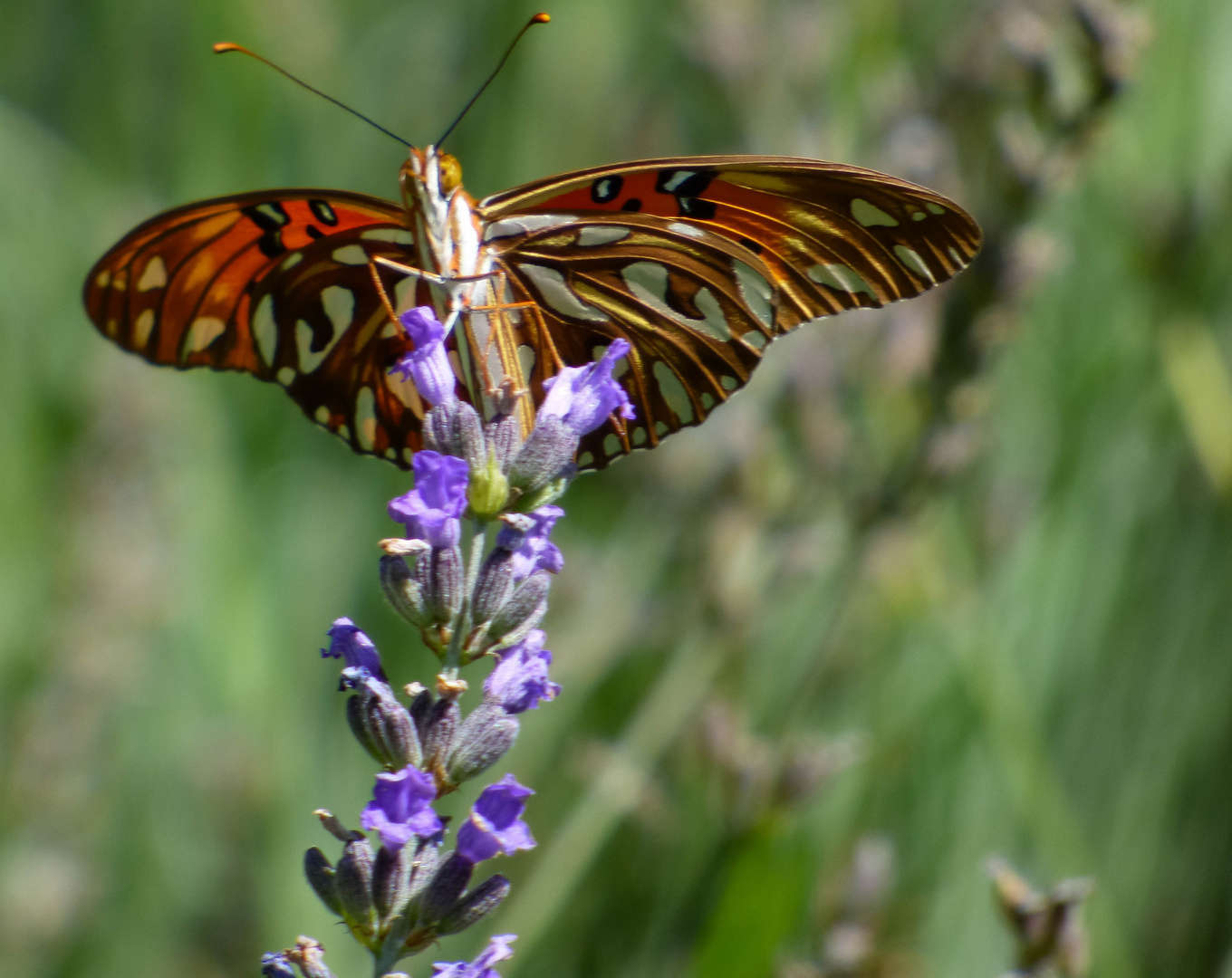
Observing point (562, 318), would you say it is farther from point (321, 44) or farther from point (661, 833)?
point (321, 44)

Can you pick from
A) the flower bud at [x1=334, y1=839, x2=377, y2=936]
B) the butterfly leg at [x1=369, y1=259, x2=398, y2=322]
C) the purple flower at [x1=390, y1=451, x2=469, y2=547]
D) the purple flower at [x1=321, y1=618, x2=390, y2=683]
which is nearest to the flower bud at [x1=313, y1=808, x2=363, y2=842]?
the flower bud at [x1=334, y1=839, x2=377, y2=936]

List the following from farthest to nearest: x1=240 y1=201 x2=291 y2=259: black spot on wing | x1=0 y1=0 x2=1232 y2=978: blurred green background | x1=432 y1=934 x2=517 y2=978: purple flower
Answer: x1=0 y1=0 x2=1232 y2=978: blurred green background → x1=240 y1=201 x2=291 y2=259: black spot on wing → x1=432 y1=934 x2=517 y2=978: purple flower

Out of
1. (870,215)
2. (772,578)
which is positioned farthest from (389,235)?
(772,578)

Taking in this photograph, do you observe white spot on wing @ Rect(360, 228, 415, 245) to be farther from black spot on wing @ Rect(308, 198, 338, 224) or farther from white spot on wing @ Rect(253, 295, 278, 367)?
white spot on wing @ Rect(253, 295, 278, 367)

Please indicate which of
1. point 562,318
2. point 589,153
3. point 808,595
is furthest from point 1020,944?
point 589,153

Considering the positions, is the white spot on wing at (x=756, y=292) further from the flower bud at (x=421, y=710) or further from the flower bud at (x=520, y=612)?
the flower bud at (x=421, y=710)
